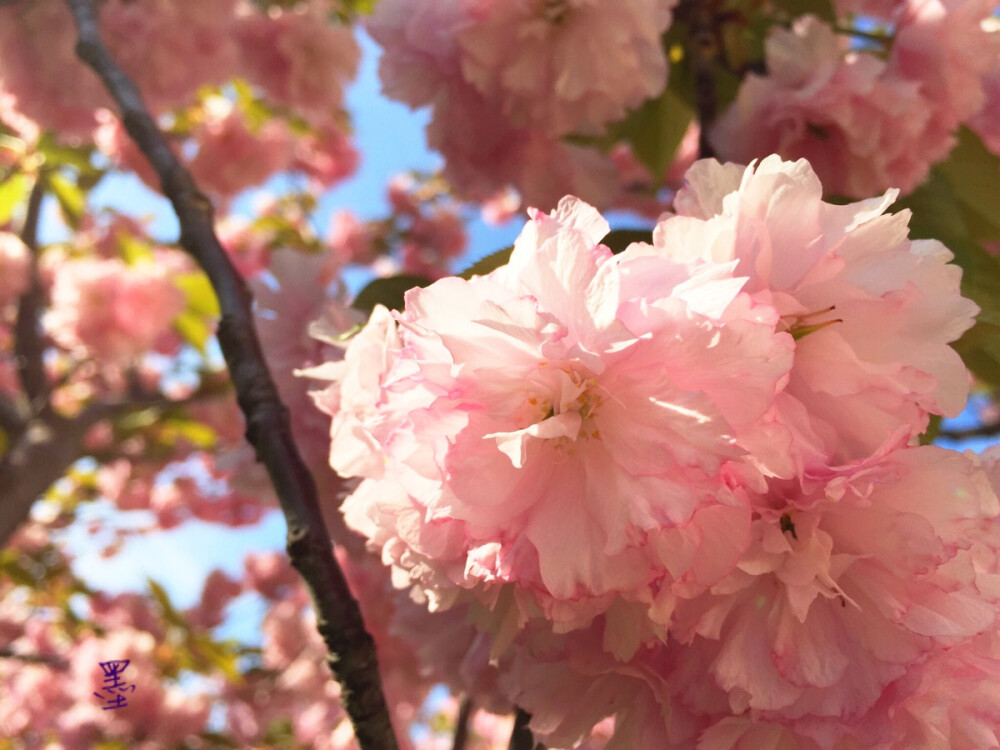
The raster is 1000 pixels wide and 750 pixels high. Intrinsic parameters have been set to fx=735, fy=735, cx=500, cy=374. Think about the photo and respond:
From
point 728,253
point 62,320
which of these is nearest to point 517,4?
point 728,253

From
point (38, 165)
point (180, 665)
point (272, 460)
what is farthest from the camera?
point (38, 165)

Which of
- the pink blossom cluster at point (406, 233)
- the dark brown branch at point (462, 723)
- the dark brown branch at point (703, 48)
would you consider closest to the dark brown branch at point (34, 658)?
the dark brown branch at point (462, 723)

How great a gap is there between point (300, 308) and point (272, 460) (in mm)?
212

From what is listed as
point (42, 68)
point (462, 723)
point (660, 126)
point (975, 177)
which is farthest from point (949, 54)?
point (42, 68)

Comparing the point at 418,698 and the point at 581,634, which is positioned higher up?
the point at 418,698

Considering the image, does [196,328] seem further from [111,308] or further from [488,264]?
[488,264]

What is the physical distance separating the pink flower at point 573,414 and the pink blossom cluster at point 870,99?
0.47m

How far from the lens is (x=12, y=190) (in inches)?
75.1

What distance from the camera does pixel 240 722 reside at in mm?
1178

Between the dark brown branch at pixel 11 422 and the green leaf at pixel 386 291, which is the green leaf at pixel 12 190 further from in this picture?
the green leaf at pixel 386 291

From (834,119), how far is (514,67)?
1.03 ft

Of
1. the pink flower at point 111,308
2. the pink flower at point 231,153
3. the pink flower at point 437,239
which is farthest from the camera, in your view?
the pink flower at point 437,239

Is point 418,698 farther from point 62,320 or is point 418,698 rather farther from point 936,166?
point 62,320

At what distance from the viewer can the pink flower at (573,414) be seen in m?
0.31
